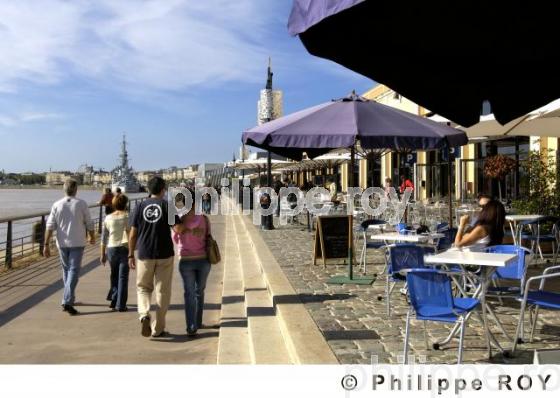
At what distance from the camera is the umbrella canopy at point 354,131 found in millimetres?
7145

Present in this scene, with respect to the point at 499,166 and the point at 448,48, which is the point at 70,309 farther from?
the point at 499,166

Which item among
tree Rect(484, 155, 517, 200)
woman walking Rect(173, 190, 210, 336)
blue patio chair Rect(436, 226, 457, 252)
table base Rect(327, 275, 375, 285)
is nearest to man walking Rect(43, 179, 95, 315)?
woman walking Rect(173, 190, 210, 336)

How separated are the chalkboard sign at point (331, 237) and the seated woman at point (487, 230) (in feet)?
10.7

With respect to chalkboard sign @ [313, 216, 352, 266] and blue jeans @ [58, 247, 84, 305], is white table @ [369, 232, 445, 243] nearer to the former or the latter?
chalkboard sign @ [313, 216, 352, 266]

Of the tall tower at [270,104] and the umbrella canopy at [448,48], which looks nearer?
the umbrella canopy at [448,48]

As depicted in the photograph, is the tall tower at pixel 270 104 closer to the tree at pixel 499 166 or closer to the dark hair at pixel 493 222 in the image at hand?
the tree at pixel 499 166

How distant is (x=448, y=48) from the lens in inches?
148

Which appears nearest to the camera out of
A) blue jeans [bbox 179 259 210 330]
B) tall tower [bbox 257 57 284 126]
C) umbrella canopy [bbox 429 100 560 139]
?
blue jeans [bbox 179 259 210 330]

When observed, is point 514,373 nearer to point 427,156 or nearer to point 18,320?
point 18,320

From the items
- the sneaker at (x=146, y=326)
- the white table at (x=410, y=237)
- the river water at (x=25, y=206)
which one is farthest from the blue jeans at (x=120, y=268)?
the river water at (x=25, y=206)

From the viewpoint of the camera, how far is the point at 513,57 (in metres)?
3.95

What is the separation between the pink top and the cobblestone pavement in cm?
138

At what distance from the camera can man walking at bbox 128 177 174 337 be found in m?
6.29

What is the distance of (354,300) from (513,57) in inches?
A: 157
